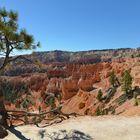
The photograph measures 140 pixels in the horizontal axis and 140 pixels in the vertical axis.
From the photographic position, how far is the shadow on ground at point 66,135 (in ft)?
52.5

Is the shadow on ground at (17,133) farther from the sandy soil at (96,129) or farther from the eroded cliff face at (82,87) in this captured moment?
the eroded cliff face at (82,87)

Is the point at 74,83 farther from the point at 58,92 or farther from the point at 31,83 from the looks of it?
the point at 31,83

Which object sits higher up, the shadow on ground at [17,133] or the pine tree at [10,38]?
the pine tree at [10,38]

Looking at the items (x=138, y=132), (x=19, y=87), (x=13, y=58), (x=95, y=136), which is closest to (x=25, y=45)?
(x=13, y=58)

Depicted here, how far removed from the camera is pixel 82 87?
327 ft

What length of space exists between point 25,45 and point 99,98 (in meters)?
56.5

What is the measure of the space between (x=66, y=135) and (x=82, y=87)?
83.3m

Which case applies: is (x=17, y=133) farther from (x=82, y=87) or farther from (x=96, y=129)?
(x=82, y=87)

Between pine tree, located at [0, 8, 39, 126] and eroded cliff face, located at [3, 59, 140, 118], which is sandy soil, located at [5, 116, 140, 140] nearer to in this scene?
pine tree, located at [0, 8, 39, 126]

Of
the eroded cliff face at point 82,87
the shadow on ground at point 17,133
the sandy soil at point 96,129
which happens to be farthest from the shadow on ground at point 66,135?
the eroded cliff face at point 82,87

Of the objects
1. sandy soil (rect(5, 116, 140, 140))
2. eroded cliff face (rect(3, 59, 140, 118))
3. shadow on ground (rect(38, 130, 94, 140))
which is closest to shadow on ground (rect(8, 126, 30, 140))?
sandy soil (rect(5, 116, 140, 140))

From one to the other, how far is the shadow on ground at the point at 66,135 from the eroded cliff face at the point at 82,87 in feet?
97.7

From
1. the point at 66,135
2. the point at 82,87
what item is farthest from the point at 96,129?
the point at 82,87

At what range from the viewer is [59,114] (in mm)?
21438
